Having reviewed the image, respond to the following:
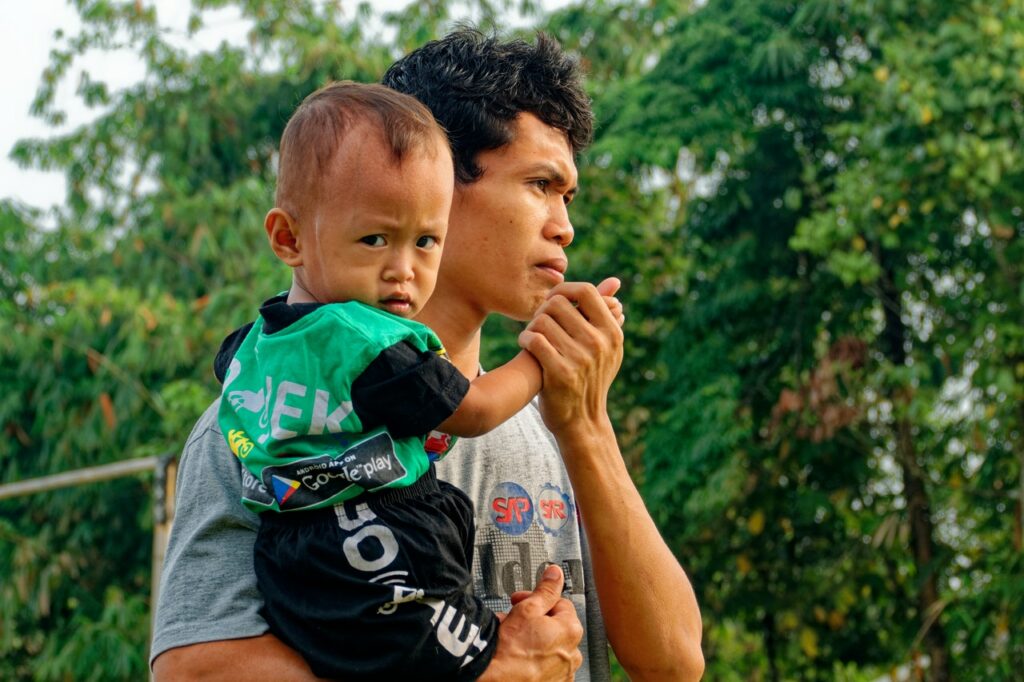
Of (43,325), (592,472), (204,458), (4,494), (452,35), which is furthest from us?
(43,325)

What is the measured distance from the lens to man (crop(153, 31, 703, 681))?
72.0 inches

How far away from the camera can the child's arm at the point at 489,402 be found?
1.80 meters

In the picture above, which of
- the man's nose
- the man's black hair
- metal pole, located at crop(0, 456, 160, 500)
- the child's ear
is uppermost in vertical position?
metal pole, located at crop(0, 456, 160, 500)

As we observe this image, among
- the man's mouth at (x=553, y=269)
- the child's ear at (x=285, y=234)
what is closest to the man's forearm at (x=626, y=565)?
the man's mouth at (x=553, y=269)

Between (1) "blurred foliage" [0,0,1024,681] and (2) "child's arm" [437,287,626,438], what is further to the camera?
(1) "blurred foliage" [0,0,1024,681]

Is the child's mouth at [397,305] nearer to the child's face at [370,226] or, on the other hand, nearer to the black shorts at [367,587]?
the child's face at [370,226]

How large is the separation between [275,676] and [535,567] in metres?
0.52

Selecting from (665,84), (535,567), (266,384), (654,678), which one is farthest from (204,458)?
(665,84)

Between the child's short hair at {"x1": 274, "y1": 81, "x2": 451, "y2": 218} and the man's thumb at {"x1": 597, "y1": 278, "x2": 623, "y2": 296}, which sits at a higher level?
the child's short hair at {"x1": 274, "y1": 81, "x2": 451, "y2": 218}

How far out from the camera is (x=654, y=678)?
209 centimetres

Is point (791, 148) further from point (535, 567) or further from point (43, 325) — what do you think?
point (535, 567)

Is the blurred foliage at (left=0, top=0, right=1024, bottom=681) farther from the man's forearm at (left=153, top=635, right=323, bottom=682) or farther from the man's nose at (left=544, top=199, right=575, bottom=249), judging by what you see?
the man's forearm at (left=153, top=635, right=323, bottom=682)

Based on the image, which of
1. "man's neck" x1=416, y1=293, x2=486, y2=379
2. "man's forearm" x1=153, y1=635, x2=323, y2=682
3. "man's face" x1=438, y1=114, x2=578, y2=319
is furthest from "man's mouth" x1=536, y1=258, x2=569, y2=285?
"man's forearm" x1=153, y1=635, x2=323, y2=682

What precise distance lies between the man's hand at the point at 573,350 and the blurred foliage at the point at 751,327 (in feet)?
19.0
